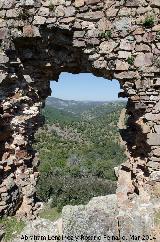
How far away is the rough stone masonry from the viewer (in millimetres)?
6277

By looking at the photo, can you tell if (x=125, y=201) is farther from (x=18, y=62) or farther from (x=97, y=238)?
(x=18, y=62)

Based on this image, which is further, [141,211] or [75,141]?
[75,141]

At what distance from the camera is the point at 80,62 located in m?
6.91

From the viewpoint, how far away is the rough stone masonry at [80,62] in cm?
628

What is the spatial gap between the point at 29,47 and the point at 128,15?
1.96 metres

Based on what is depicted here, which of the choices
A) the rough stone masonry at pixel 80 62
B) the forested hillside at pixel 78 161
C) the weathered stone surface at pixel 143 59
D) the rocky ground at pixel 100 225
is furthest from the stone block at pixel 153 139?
the forested hillside at pixel 78 161

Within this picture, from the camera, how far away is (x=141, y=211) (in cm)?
569

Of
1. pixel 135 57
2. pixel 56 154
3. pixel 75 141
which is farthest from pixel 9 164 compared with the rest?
pixel 75 141

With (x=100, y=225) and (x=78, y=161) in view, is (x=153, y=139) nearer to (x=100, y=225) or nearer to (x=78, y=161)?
(x=100, y=225)

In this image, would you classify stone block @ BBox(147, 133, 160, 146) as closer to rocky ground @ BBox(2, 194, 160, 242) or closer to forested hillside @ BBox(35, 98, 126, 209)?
rocky ground @ BBox(2, 194, 160, 242)

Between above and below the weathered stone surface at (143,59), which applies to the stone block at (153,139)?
below

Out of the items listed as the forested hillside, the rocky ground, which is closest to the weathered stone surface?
the rocky ground

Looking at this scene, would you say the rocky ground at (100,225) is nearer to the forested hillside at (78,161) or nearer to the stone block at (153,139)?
the stone block at (153,139)

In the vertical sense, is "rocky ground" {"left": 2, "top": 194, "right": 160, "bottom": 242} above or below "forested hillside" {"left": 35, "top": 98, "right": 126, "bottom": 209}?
above
